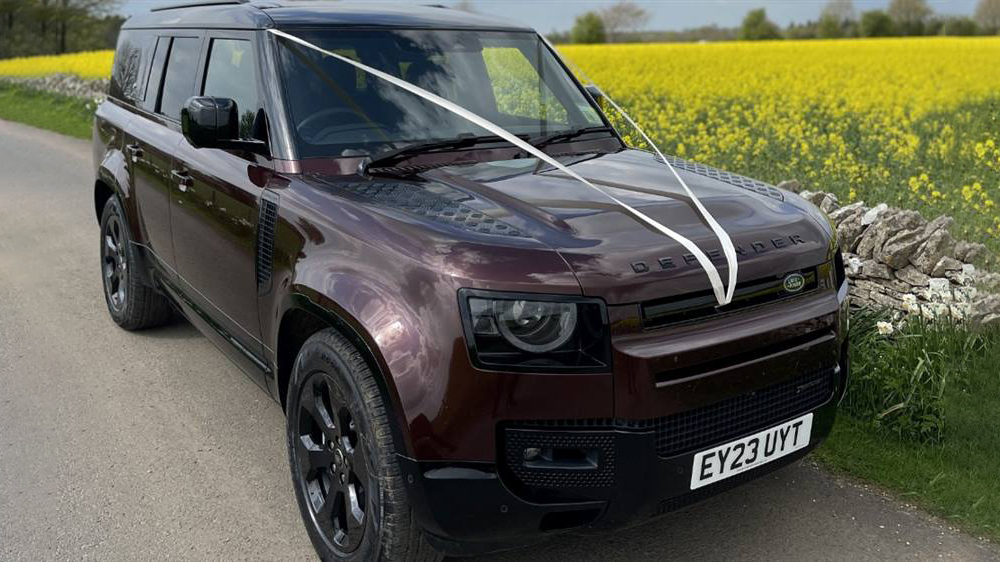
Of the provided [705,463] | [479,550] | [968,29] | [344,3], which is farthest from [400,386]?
[968,29]

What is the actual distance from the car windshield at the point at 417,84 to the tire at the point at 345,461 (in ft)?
2.96

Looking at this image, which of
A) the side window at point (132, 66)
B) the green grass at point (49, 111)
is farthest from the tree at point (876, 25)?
the side window at point (132, 66)

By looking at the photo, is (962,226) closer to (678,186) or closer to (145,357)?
(678,186)

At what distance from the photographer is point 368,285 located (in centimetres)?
265

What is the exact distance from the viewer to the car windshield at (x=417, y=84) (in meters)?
3.45

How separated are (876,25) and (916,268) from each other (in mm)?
59247

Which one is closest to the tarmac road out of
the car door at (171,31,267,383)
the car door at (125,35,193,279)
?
the car door at (171,31,267,383)

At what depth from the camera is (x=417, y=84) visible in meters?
3.72

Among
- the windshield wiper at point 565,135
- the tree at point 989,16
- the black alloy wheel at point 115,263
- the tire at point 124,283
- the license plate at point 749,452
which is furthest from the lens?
the tree at point 989,16

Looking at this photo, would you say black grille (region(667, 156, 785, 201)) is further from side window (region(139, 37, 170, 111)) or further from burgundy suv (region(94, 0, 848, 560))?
side window (region(139, 37, 170, 111))

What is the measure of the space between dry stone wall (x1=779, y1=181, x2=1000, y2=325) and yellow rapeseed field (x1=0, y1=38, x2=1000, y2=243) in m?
1.16

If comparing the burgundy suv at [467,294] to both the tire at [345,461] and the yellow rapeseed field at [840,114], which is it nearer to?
the tire at [345,461]

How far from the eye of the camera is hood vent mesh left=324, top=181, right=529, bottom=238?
2670mm

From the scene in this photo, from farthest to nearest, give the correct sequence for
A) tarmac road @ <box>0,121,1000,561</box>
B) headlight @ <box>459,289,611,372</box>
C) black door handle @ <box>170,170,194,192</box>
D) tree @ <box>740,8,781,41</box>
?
tree @ <box>740,8,781,41</box> → black door handle @ <box>170,170,194,192</box> → tarmac road @ <box>0,121,1000,561</box> → headlight @ <box>459,289,611,372</box>
